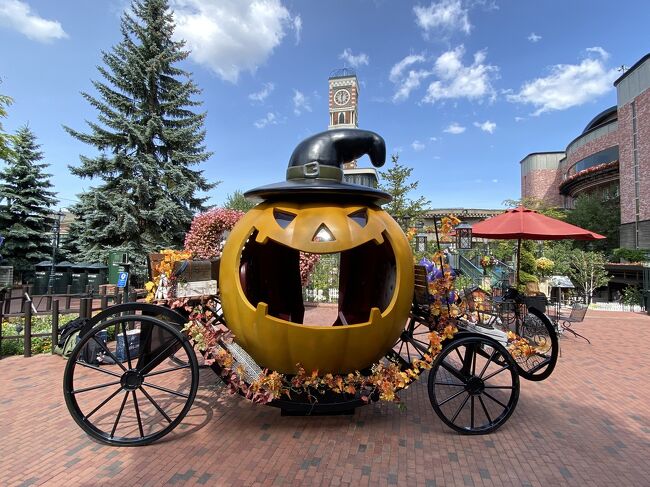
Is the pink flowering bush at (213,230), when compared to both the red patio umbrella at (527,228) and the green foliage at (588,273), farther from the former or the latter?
the green foliage at (588,273)

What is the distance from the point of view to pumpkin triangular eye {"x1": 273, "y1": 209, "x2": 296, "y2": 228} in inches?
126

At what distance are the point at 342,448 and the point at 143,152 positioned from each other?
18.4 meters

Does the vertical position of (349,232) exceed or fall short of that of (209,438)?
it exceeds it

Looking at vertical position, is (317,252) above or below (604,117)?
below

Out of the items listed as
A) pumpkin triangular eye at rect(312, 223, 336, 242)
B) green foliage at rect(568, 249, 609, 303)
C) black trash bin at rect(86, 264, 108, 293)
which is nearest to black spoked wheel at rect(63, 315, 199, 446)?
pumpkin triangular eye at rect(312, 223, 336, 242)

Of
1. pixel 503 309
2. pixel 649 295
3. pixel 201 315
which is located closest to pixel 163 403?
pixel 201 315

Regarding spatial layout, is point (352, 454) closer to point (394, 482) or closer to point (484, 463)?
point (394, 482)

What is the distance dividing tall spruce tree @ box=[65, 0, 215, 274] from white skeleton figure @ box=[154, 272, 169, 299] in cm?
1473

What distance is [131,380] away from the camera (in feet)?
10.3

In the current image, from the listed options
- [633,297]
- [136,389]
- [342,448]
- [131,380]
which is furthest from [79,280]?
[633,297]

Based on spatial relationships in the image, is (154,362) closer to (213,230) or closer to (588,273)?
(213,230)

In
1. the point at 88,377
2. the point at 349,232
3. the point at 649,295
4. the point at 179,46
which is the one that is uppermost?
the point at 179,46

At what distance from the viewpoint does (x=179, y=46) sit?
19.1 metres

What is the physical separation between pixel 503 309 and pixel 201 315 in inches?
195
